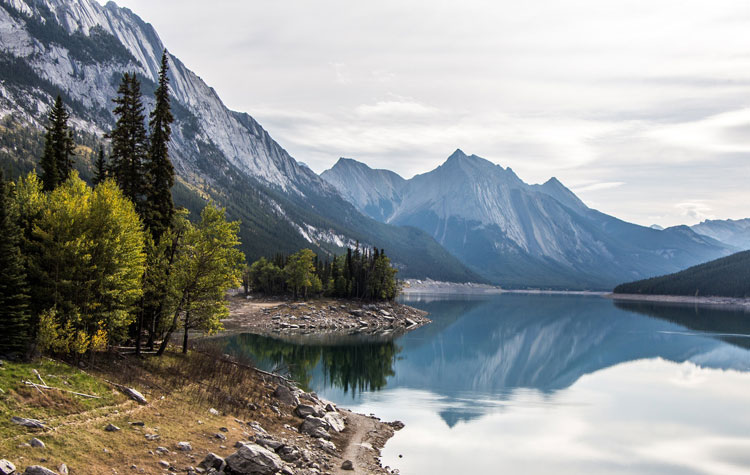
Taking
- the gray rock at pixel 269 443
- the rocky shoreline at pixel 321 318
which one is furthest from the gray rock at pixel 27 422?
the rocky shoreline at pixel 321 318

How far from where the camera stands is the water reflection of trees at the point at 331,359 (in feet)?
211

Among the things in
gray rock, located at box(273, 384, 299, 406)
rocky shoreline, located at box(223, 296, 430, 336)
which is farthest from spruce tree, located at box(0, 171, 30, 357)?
rocky shoreline, located at box(223, 296, 430, 336)

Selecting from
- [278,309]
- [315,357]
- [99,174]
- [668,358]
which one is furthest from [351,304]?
[99,174]

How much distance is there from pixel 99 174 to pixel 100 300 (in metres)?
29.2

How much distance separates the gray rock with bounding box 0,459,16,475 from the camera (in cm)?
1812

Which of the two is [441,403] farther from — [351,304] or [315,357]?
[351,304]

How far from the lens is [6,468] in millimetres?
18312

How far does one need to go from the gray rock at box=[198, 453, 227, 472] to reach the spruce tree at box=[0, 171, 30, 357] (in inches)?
510

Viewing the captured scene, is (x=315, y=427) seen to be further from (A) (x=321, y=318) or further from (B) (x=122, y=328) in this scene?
(A) (x=321, y=318)

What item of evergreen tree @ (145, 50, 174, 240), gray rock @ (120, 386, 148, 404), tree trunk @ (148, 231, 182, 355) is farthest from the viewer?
evergreen tree @ (145, 50, 174, 240)

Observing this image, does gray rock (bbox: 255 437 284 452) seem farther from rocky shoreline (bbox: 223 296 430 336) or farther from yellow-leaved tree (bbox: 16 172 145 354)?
rocky shoreline (bbox: 223 296 430 336)

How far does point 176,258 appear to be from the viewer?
4378cm

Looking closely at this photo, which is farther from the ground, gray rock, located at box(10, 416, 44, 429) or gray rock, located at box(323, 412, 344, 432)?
gray rock, located at box(10, 416, 44, 429)

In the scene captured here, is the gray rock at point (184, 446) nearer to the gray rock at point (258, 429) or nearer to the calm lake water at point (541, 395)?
the gray rock at point (258, 429)
